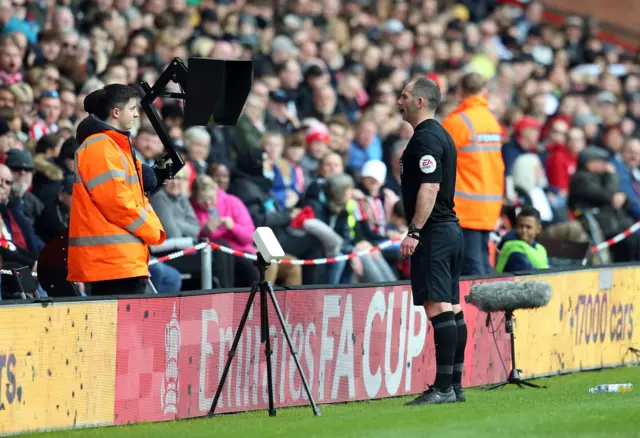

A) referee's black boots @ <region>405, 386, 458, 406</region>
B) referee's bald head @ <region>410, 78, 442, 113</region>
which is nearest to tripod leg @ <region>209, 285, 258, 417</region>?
referee's black boots @ <region>405, 386, 458, 406</region>

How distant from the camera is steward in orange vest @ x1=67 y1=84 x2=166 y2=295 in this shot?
10289mm

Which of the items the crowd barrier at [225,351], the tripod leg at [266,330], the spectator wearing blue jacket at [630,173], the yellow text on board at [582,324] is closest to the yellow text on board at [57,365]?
the crowd barrier at [225,351]

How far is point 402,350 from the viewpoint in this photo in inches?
480

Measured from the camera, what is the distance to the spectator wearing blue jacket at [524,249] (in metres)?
13.9

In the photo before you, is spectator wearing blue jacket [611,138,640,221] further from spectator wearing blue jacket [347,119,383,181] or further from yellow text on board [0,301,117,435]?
yellow text on board [0,301,117,435]

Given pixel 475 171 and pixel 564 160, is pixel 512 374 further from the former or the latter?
pixel 564 160

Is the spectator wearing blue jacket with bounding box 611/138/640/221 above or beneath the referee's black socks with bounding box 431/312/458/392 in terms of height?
above

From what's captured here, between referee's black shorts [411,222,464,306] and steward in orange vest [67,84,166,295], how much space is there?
1904 millimetres

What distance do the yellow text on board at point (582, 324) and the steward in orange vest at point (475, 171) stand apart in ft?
2.19

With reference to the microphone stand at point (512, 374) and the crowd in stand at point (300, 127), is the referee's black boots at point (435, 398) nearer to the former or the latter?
the microphone stand at point (512, 374)

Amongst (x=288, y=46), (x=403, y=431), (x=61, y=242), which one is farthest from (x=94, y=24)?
(x=403, y=431)

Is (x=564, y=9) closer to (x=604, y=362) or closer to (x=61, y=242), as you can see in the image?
(x=604, y=362)

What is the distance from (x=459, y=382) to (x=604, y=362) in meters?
3.65

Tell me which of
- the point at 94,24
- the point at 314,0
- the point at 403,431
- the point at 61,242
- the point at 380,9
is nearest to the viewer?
the point at 403,431
